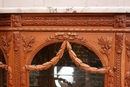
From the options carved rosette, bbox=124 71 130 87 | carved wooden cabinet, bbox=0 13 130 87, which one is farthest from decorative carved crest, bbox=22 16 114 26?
carved rosette, bbox=124 71 130 87

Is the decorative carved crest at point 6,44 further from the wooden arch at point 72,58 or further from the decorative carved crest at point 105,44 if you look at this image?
the decorative carved crest at point 105,44

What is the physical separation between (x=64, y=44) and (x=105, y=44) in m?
0.16

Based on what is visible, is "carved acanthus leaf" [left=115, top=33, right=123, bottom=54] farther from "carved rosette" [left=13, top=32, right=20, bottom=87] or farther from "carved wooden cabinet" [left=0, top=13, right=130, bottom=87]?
"carved rosette" [left=13, top=32, right=20, bottom=87]

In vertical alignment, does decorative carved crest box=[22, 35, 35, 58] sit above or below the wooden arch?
above

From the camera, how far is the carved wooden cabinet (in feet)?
2.29

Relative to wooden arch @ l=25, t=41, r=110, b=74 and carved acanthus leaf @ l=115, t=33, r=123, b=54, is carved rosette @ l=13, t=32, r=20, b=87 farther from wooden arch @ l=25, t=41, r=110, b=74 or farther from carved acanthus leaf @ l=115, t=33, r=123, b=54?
carved acanthus leaf @ l=115, t=33, r=123, b=54

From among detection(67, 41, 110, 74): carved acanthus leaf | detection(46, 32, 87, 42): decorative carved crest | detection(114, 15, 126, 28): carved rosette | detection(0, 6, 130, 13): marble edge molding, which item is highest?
detection(0, 6, 130, 13): marble edge molding

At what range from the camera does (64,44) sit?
732 millimetres

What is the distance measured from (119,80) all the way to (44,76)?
12.3 inches

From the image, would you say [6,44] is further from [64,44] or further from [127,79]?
[127,79]

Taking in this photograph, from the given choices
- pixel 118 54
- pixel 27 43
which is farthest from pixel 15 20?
pixel 118 54

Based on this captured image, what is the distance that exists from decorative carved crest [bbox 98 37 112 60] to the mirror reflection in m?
0.04

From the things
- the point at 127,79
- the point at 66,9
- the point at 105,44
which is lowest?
the point at 127,79

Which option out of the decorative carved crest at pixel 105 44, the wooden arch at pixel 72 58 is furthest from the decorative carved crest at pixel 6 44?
the decorative carved crest at pixel 105 44
